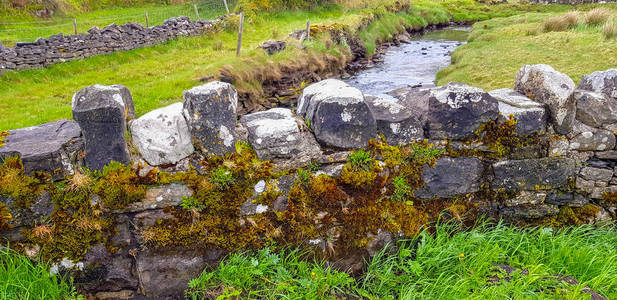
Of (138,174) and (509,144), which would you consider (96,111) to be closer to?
(138,174)

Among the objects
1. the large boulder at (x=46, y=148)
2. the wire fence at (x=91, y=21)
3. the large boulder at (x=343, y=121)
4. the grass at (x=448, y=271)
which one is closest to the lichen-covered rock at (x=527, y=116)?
the grass at (x=448, y=271)

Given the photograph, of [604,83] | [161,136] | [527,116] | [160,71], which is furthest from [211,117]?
[160,71]

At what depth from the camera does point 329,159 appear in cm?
337

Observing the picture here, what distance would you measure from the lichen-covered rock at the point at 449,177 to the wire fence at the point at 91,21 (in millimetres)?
19184

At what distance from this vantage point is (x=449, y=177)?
3529mm

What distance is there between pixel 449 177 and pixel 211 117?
2.29 meters

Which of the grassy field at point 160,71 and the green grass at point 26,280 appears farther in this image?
the grassy field at point 160,71

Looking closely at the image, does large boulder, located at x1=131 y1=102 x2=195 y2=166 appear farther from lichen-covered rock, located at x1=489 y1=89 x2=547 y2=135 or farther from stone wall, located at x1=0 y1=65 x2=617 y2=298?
lichen-covered rock, located at x1=489 y1=89 x2=547 y2=135

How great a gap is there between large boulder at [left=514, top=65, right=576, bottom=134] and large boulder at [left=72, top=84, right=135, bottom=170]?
12.7 ft

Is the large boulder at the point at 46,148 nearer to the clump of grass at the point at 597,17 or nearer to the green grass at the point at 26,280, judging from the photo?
the green grass at the point at 26,280

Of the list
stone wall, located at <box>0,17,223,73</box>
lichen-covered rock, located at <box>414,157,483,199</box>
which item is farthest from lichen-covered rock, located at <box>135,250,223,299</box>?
stone wall, located at <box>0,17,223,73</box>

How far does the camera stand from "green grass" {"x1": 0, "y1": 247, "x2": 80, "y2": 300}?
113 inches

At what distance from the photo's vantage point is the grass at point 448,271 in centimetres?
288

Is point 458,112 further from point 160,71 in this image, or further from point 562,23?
point 562,23
